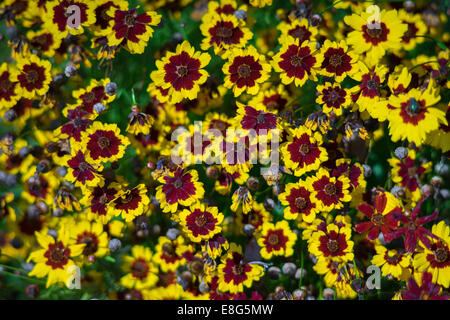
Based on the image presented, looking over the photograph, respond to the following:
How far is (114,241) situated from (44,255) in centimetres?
25

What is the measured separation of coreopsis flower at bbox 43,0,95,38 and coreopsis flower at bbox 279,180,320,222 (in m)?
0.83

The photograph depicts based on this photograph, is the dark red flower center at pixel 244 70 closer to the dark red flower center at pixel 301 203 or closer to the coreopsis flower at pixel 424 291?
the dark red flower center at pixel 301 203

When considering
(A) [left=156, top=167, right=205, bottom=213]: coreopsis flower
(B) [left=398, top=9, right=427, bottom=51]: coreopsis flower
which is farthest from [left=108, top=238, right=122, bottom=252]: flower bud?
(B) [left=398, top=9, right=427, bottom=51]: coreopsis flower

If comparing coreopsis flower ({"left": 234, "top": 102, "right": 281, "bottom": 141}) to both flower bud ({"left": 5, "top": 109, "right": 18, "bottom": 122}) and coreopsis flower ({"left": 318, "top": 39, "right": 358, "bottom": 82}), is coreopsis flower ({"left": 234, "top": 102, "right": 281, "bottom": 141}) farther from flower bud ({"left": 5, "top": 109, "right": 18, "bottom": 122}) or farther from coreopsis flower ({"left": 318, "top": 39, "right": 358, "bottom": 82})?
flower bud ({"left": 5, "top": 109, "right": 18, "bottom": 122})

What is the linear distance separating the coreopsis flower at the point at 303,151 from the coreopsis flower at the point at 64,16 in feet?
2.47

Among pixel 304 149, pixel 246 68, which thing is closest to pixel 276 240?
pixel 304 149

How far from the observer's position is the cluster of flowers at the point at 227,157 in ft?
4.05

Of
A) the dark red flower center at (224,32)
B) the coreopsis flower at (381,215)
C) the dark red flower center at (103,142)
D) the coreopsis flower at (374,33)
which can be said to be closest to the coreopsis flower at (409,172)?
the coreopsis flower at (381,215)

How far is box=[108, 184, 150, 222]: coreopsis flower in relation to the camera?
1236 mm

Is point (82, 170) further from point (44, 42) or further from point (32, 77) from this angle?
point (44, 42)

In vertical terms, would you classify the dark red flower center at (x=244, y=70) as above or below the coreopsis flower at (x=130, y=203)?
above
